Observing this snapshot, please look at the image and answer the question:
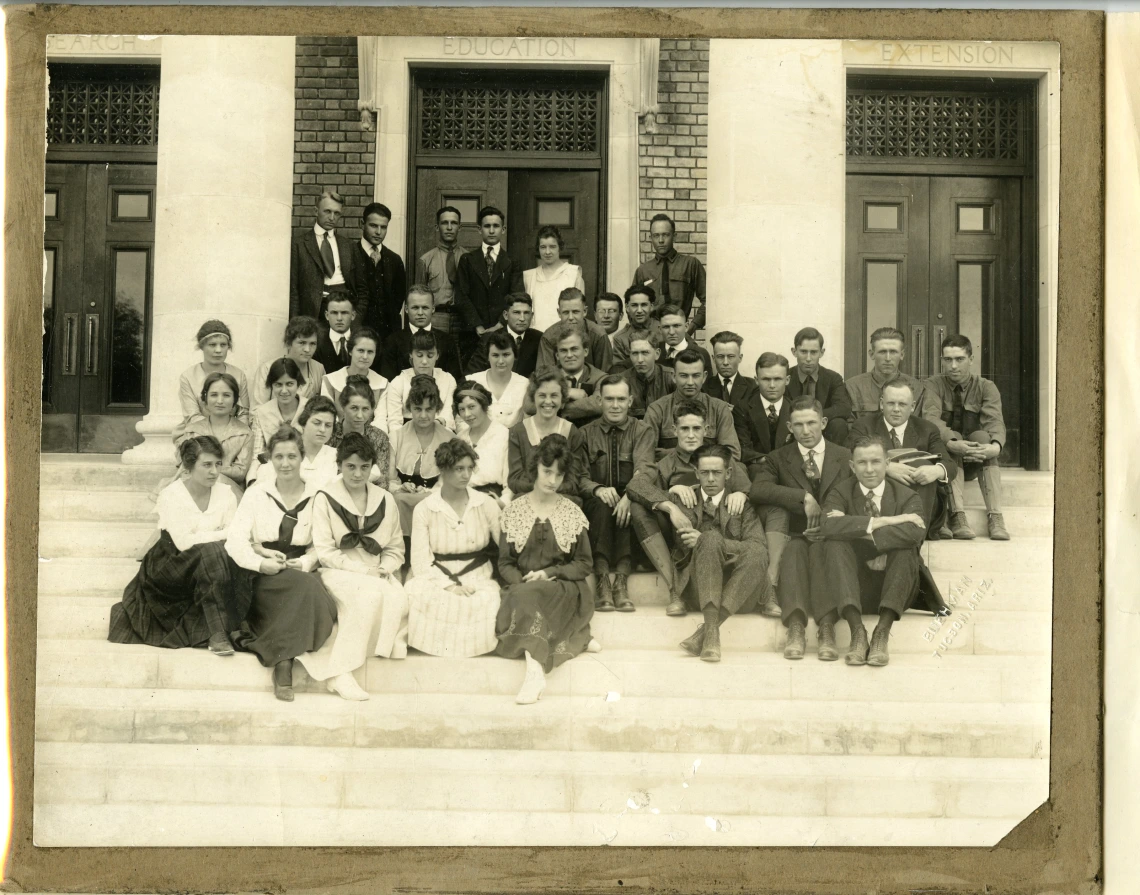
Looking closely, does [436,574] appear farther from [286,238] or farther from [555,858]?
[286,238]

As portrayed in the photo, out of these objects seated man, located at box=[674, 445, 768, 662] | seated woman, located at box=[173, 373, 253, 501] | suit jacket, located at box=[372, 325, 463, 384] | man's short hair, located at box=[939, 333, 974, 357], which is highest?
man's short hair, located at box=[939, 333, 974, 357]

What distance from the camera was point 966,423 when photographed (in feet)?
12.2

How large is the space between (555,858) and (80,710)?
1589mm

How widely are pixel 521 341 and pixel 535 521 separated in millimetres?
645

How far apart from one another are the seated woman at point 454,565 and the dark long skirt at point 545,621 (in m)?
0.05

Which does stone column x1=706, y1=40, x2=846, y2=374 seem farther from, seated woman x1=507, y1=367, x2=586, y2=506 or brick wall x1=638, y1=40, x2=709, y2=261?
seated woman x1=507, y1=367, x2=586, y2=506

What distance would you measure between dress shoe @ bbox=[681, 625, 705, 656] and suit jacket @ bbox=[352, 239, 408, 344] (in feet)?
4.74

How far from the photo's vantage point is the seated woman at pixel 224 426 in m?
3.71

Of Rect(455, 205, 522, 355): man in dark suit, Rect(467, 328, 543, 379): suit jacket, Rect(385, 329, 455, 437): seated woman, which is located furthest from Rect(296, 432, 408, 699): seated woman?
Rect(455, 205, 522, 355): man in dark suit

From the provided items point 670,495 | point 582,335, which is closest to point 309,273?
point 582,335

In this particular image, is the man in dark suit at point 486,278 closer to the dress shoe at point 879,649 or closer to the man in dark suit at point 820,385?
the man in dark suit at point 820,385

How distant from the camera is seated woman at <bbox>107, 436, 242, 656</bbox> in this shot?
356 centimetres

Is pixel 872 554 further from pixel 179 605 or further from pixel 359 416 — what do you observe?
pixel 179 605

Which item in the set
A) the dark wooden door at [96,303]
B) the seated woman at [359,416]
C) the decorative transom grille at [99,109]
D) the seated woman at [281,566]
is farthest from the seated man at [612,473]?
the decorative transom grille at [99,109]
